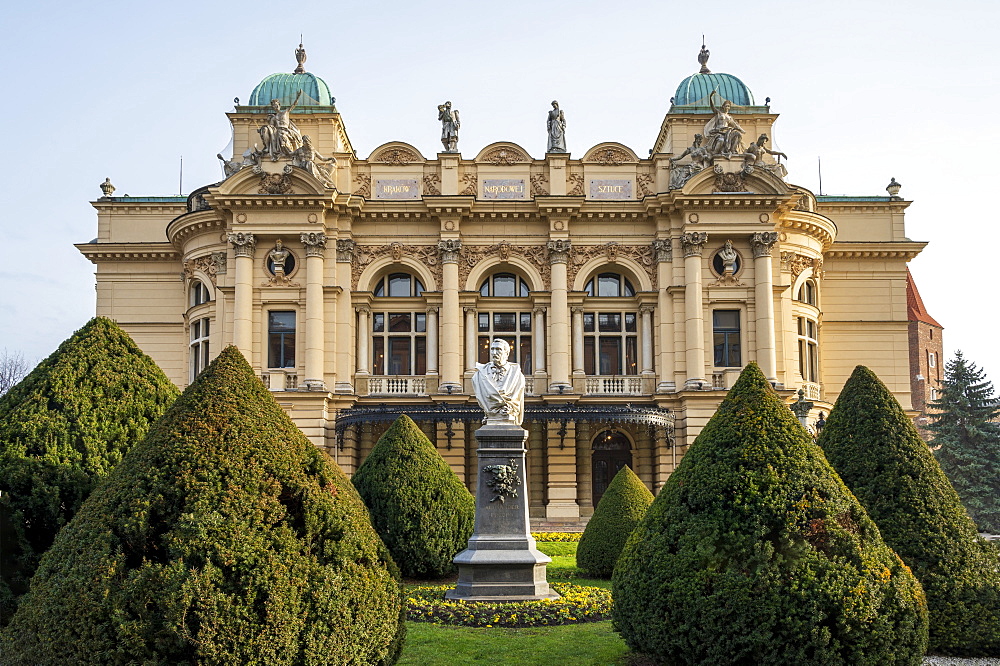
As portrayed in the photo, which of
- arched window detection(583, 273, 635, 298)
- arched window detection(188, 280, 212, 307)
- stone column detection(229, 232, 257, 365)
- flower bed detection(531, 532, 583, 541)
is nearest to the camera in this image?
flower bed detection(531, 532, 583, 541)

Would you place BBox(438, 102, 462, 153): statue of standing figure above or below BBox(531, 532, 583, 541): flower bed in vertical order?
above

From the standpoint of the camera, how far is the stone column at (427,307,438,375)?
38.6m

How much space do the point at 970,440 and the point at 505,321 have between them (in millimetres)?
19663

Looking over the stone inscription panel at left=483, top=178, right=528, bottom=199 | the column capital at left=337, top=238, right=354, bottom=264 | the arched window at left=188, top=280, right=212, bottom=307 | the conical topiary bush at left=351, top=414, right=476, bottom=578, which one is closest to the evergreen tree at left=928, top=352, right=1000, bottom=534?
the stone inscription panel at left=483, top=178, right=528, bottom=199

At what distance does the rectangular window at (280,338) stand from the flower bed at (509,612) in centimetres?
2346

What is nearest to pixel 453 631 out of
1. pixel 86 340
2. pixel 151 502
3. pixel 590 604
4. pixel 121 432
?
pixel 590 604

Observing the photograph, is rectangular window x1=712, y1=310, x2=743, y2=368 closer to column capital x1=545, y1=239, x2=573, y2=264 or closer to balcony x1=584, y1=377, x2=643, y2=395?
balcony x1=584, y1=377, x2=643, y2=395

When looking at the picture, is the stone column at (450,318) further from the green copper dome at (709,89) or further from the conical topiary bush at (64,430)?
the conical topiary bush at (64,430)

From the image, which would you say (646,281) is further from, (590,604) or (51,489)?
(51,489)

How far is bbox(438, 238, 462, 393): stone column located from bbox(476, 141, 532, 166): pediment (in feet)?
11.8

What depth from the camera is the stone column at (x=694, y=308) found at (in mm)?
37500

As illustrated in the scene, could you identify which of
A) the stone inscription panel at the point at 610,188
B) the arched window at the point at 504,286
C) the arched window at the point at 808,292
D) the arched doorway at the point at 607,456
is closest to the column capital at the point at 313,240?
the arched window at the point at 504,286

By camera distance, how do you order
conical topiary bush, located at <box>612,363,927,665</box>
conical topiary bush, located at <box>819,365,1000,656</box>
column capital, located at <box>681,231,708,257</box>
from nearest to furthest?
conical topiary bush, located at <box>612,363,927,665</box>
conical topiary bush, located at <box>819,365,1000,656</box>
column capital, located at <box>681,231,708,257</box>

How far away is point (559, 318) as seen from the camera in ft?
126
